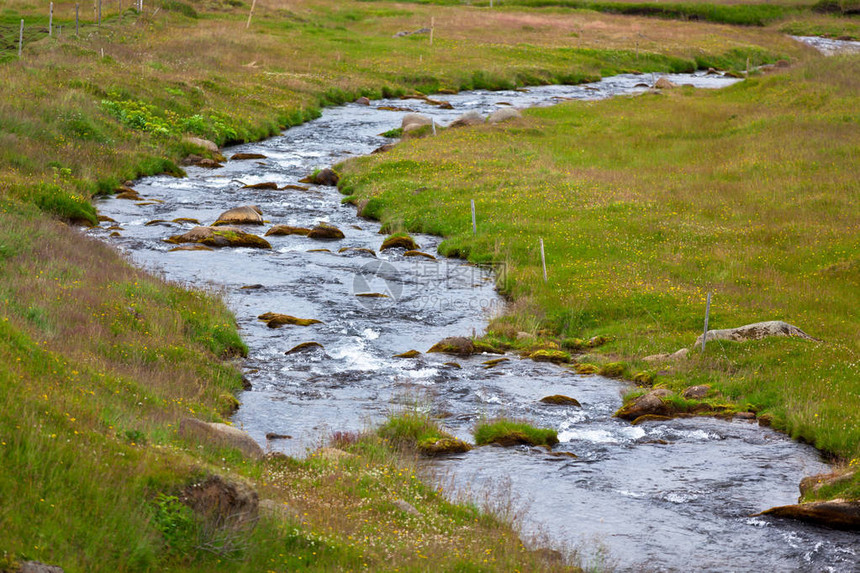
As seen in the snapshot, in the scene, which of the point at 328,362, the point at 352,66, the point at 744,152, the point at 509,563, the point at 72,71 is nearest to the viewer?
the point at 509,563

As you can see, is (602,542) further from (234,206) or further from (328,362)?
(234,206)

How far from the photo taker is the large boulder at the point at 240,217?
A: 2820cm

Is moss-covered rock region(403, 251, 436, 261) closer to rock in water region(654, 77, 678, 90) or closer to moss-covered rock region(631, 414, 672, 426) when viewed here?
moss-covered rock region(631, 414, 672, 426)

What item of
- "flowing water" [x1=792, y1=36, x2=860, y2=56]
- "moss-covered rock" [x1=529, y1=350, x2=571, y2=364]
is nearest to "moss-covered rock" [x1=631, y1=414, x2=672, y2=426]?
"moss-covered rock" [x1=529, y1=350, x2=571, y2=364]

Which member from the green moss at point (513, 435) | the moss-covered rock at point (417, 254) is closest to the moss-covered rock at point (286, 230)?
the moss-covered rock at point (417, 254)

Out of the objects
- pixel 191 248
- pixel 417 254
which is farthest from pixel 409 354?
pixel 191 248

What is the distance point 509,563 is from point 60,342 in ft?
26.1

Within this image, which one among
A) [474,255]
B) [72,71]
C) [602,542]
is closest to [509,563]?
[602,542]

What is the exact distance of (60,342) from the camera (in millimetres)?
13805

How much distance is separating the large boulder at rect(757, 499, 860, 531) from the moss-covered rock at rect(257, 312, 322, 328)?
37.4ft

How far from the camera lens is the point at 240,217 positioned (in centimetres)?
2845

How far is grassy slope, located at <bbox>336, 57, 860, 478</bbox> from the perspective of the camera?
712 inches

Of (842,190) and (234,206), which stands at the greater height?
(842,190)
